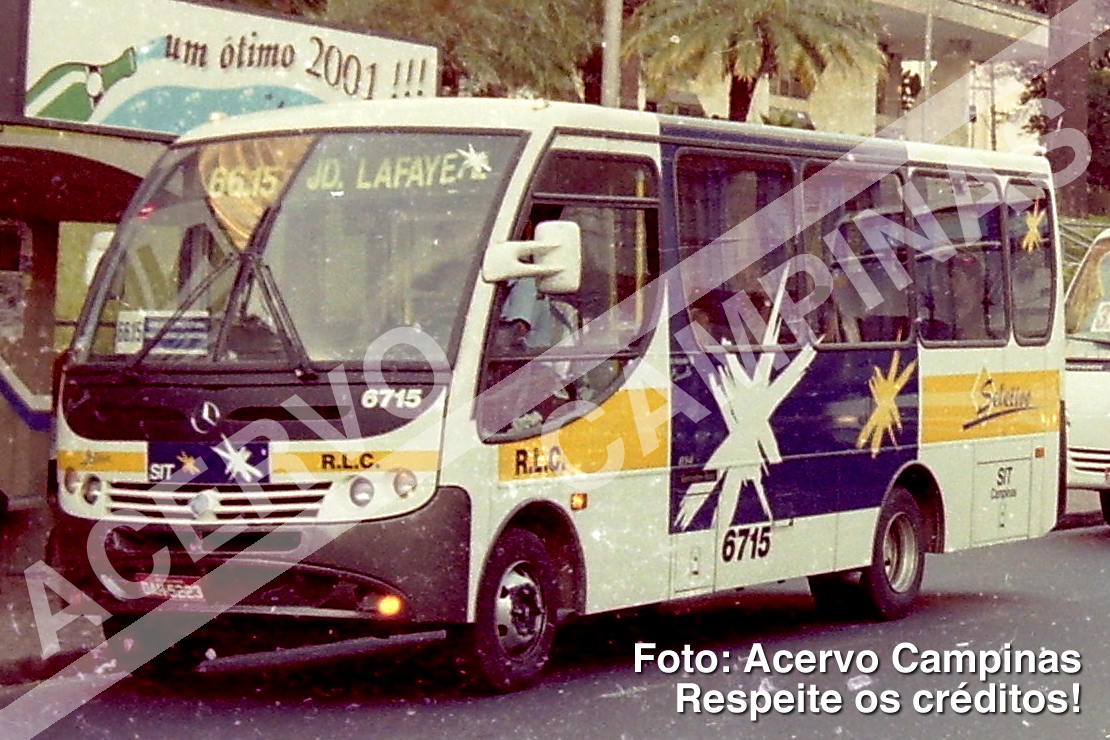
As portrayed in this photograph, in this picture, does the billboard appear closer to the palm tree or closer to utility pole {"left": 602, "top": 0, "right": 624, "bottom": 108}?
utility pole {"left": 602, "top": 0, "right": 624, "bottom": 108}

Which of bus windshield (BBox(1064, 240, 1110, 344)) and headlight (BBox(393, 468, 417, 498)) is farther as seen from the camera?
bus windshield (BBox(1064, 240, 1110, 344))

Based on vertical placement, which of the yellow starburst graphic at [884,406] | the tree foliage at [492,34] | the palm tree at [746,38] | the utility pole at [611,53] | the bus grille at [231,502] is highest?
the palm tree at [746,38]

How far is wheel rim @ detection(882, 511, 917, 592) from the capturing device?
543 inches

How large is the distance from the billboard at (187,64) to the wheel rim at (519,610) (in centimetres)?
621

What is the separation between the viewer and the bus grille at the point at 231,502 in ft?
32.0

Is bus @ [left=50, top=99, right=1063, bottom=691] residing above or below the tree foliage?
below

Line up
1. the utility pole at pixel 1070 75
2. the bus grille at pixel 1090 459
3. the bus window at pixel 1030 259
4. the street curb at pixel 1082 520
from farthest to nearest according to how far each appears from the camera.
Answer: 1. the utility pole at pixel 1070 75
2. the street curb at pixel 1082 520
3. the bus grille at pixel 1090 459
4. the bus window at pixel 1030 259

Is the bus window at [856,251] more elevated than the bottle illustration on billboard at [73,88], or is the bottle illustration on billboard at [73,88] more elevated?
the bottle illustration on billboard at [73,88]

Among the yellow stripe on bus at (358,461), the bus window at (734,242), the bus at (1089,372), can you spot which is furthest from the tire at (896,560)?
the bus at (1089,372)

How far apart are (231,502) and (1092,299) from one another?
12.5 meters

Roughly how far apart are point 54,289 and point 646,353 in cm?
800

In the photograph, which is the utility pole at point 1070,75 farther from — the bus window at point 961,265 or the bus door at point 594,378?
the bus door at point 594,378

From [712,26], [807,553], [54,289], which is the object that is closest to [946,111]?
[712,26]

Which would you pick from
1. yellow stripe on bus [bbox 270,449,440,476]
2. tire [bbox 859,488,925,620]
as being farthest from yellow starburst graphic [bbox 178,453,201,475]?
tire [bbox 859,488,925,620]
